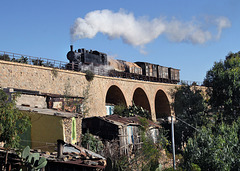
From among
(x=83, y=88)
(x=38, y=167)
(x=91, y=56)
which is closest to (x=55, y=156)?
(x=38, y=167)

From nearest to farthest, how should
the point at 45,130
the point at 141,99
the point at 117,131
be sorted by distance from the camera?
the point at 45,130 < the point at 117,131 < the point at 141,99

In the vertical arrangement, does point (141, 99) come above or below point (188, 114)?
above

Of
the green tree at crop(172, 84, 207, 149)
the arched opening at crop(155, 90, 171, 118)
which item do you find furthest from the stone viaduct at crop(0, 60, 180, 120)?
the green tree at crop(172, 84, 207, 149)

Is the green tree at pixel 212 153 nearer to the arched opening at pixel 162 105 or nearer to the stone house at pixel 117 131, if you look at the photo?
the stone house at pixel 117 131

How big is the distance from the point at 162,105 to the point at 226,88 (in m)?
10.9

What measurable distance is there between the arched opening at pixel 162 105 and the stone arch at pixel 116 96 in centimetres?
822

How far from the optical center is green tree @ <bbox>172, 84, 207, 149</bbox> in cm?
2662

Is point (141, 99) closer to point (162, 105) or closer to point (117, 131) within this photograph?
point (162, 105)

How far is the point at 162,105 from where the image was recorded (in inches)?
1524

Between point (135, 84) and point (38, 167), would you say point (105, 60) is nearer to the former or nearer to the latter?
point (135, 84)

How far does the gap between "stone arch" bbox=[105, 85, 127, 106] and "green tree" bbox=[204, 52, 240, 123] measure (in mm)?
8566

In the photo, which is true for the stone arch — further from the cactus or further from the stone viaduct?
the cactus

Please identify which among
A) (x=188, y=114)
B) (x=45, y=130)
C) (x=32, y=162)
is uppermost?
(x=188, y=114)

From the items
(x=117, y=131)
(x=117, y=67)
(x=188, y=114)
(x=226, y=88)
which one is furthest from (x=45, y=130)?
(x=117, y=67)
